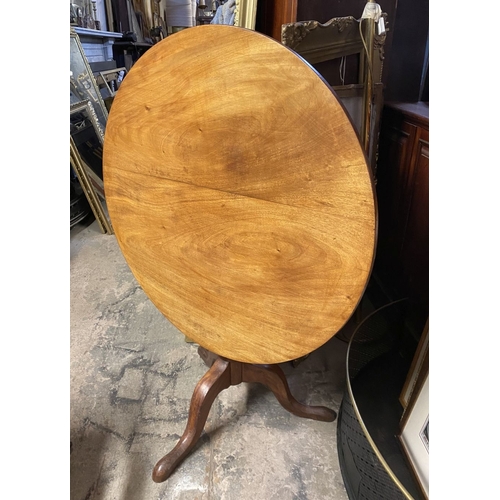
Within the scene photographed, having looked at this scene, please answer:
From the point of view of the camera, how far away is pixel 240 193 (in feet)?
2.72

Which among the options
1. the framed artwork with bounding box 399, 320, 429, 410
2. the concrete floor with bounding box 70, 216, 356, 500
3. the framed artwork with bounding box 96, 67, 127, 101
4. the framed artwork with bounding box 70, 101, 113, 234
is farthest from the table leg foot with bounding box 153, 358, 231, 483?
the framed artwork with bounding box 96, 67, 127, 101

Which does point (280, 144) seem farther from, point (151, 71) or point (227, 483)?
point (227, 483)

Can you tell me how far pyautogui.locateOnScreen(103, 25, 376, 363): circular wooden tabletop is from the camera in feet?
2.28

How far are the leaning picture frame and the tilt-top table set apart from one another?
0.62 metres

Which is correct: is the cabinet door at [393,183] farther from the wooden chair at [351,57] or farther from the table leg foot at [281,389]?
the table leg foot at [281,389]

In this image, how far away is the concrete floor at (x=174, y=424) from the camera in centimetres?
114

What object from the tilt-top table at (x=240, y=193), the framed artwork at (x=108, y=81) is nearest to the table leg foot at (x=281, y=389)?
the tilt-top table at (x=240, y=193)

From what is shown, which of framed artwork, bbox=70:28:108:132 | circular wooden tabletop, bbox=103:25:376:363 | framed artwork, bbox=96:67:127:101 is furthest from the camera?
framed artwork, bbox=96:67:127:101

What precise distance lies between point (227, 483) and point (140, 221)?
80 centimetres

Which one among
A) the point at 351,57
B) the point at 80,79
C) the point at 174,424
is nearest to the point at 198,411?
the point at 174,424

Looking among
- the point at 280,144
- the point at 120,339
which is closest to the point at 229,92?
the point at 280,144

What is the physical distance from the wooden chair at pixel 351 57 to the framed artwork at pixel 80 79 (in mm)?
2136

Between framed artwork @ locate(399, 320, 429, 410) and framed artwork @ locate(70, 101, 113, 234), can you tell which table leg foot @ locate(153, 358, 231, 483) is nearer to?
framed artwork @ locate(399, 320, 429, 410)

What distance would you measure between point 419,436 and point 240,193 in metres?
0.72
